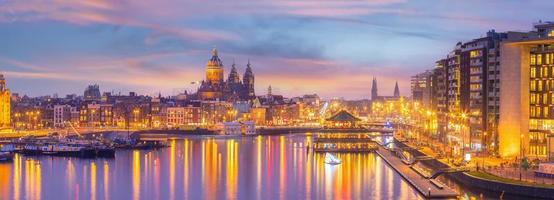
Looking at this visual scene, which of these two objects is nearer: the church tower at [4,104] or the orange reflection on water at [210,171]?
the orange reflection on water at [210,171]

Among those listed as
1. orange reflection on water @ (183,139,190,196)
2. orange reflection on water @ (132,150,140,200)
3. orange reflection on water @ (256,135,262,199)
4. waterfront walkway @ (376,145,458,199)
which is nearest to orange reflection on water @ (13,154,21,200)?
orange reflection on water @ (132,150,140,200)

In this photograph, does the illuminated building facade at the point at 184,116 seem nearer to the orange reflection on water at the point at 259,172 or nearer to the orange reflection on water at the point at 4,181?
the orange reflection on water at the point at 259,172

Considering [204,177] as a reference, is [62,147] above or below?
above

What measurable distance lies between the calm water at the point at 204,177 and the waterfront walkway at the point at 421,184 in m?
0.64

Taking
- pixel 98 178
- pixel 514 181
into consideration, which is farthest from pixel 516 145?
pixel 98 178

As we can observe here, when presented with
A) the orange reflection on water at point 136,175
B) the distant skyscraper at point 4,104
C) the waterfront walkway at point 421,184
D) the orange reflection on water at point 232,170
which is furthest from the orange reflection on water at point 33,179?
the distant skyscraper at point 4,104

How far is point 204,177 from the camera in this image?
60.0 meters

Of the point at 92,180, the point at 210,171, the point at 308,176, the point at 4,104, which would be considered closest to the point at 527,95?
the point at 308,176

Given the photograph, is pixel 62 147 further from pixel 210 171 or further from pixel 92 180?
pixel 92 180

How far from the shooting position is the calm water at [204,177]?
50.7 metres

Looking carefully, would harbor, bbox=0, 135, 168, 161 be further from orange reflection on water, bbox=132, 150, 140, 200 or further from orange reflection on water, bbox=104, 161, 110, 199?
orange reflection on water, bbox=104, 161, 110, 199

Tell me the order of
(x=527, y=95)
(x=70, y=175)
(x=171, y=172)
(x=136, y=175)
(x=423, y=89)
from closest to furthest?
(x=527, y=95) < (x=136, y=175) < (x=70, y=175) < (x=171, y=172) < (x=423, y=89)

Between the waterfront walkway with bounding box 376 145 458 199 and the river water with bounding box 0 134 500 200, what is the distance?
57cm

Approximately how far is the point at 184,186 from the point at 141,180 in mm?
5270
